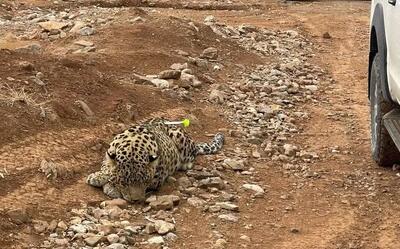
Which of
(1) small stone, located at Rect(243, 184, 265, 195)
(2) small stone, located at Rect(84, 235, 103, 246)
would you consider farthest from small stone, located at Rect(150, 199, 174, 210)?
(1) small stone, located at Rect(243, 184, 265, 195)

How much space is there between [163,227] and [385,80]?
94.7 inches

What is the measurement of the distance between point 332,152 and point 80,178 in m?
2.90

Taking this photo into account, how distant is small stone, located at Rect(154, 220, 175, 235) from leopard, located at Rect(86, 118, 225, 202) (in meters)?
0.43

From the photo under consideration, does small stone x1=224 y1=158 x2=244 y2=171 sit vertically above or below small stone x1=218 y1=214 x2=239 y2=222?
below

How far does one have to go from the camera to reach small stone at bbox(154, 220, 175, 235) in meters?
5.87

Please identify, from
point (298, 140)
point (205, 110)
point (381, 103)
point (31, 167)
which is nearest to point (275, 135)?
point (298, 140)

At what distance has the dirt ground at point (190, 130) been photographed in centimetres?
608

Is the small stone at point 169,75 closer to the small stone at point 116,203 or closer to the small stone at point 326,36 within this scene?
the small stone at point 116,203

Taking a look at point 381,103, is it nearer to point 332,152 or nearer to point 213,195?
point 332,152

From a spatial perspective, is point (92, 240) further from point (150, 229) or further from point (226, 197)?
point (226, 197)

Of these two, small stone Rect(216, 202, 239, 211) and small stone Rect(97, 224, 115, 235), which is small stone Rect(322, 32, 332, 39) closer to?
small stone Rect(216, 202, 239, 211)

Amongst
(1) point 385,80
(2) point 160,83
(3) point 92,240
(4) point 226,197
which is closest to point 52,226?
(3) point 92,240

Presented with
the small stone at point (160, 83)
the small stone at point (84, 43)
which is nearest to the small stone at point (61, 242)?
the small stone at point (160, 83)

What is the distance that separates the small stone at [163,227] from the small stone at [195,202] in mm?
518
